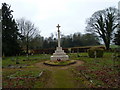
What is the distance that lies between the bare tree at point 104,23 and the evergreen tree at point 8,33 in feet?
72.5

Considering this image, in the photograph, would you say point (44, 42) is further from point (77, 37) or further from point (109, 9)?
point (109, 9)

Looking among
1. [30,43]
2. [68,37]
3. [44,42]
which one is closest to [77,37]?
[68,37]

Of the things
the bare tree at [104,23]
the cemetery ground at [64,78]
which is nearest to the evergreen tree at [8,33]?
the cemetery ground at [64,78]

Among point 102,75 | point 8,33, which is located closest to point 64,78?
point 102,75

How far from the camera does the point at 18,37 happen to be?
33344mm

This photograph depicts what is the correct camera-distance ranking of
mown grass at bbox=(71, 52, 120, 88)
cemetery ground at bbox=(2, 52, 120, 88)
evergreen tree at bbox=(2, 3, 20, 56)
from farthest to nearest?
evergreen tree at bbox=(2, 3, 20, 56), cemetery ground at bbox=(2, 52, 120, 88), mown grass at bbox=(71, 52, 120, 88)

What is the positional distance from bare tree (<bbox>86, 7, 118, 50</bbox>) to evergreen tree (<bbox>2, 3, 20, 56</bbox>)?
22.1 meters

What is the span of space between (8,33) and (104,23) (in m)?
27.8

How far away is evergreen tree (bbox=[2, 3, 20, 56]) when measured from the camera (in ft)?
96.3

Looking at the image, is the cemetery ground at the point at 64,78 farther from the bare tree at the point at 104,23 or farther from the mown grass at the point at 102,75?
the bare tree at the point at 104,23

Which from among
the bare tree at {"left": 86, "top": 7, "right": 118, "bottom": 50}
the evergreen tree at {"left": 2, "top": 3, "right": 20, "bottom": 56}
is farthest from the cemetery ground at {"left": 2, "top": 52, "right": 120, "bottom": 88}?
the bare tree at {"left": 86, "top": 7, "right": 118, "bottom": 50}

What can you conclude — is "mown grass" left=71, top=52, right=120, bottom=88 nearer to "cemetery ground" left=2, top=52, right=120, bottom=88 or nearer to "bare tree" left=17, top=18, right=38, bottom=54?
"cemetery ground" left=2, top=52, right=120, bottom=88

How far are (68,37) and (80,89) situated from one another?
50.0m

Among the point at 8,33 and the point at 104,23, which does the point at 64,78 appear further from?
the point at 104,23
